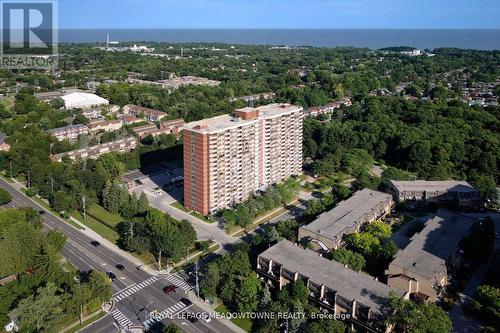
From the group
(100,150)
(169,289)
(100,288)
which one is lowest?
(169,289)

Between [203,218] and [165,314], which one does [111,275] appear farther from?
[203,218]

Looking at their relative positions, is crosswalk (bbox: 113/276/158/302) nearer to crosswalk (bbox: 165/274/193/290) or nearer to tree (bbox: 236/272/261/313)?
crosswalk (bbox: 165/274/193/290)

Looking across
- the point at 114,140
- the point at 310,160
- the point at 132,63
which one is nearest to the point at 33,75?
the point at 132,63

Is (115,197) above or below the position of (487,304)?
above

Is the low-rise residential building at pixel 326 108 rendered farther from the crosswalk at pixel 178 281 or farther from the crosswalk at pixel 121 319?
the crosswalk at pixel 121 319

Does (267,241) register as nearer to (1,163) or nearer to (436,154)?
(436,154)

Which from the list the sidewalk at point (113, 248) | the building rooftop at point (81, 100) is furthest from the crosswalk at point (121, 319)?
the building rooftop at point (81, 100)

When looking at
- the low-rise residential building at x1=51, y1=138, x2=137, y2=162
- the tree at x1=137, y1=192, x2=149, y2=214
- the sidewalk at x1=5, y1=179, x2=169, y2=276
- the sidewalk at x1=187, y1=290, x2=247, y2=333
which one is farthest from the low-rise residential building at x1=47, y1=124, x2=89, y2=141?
the sidewalk at x1=187, y1=290, x2=247, y2=333

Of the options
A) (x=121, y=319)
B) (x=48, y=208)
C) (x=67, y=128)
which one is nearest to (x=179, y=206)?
(x=48, y=208)
